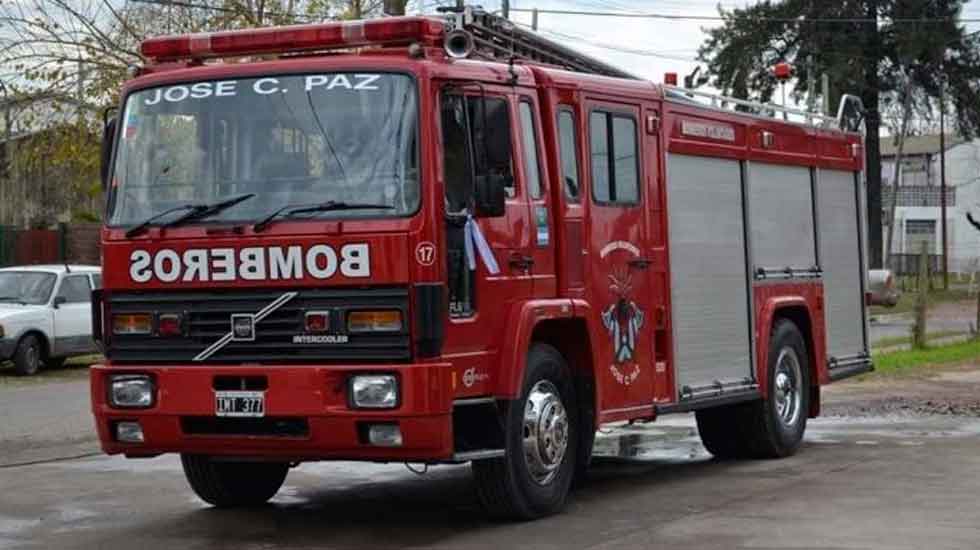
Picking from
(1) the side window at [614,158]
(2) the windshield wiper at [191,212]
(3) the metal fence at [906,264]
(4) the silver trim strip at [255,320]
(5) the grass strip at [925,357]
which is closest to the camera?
(4) the silver trim strip at [255,320]

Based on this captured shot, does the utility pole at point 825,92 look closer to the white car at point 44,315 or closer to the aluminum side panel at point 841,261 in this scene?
the white car at point 44,315

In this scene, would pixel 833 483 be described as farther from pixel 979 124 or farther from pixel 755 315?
pixel 979 124

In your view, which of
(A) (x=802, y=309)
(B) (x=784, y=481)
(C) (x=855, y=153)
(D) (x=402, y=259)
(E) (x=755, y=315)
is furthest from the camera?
(C) (x=855, y=153)

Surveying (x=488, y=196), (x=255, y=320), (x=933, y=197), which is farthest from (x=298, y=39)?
(x=933, y=197)

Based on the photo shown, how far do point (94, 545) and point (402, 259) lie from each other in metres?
2.46

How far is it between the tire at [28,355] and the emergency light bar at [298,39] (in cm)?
1417

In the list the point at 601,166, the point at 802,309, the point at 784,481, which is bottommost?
the point at 784,481

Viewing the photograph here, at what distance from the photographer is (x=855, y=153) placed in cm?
1594

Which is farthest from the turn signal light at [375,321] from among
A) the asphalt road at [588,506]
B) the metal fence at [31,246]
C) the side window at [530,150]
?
the metal fence at [31,246]

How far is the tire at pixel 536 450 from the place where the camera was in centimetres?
1023

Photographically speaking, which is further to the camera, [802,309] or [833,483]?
[802,309]

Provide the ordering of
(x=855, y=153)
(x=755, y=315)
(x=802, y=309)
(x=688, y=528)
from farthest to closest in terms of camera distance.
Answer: (x=855, y=153) → (x=802, y=309) → (x=755, y=315) → (x=688, y=528)

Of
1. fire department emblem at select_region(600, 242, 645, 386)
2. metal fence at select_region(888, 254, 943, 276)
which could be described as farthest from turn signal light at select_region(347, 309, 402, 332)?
metal fence at select_region(888, 254, 943, 276)

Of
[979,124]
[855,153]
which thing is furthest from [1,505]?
[979,124]
